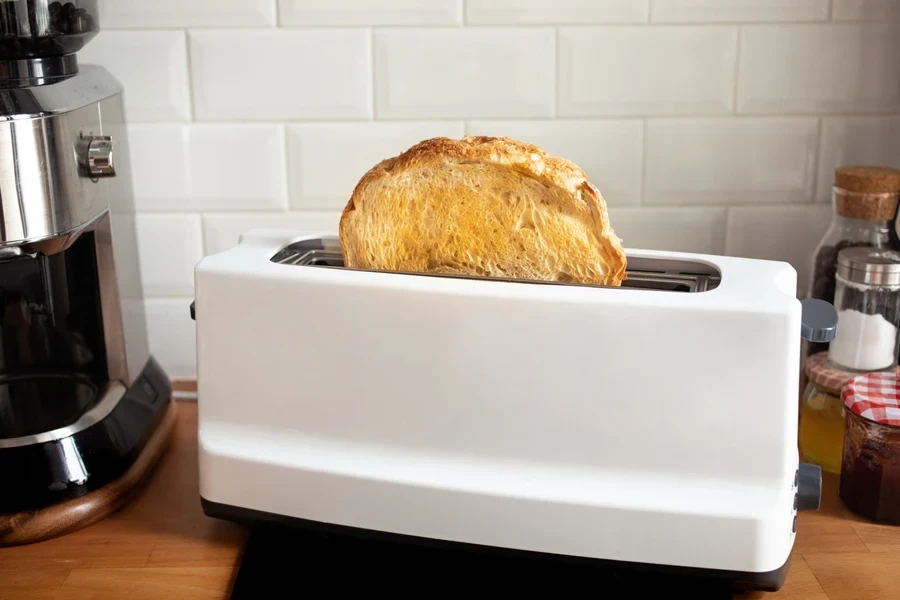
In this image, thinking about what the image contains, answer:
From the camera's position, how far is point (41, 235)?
0.66 m

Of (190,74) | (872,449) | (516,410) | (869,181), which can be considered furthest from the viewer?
(190,74)

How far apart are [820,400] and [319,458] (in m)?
0.47

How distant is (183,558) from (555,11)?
0.62 metres

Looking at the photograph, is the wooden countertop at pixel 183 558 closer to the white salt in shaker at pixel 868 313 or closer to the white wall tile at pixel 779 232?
the white salt in shaker at pixel 868 313

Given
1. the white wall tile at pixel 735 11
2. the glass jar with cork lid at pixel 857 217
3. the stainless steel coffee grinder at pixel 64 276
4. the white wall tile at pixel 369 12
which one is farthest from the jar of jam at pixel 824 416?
the stainless steel coffee grinder at pixel 64 276

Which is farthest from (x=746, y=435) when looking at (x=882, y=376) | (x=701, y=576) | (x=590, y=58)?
(x=590, y=58)

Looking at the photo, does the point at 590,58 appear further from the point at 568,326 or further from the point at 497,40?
the point at 568,326

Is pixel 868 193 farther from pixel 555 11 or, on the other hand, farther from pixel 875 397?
pixel 555 11

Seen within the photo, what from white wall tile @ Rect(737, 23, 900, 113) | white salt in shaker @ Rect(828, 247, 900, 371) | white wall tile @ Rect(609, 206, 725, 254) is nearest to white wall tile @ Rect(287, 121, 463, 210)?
white wall tile @ Rect(609, 206, 725, 254)

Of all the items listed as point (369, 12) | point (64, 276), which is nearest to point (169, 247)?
point (64, 276)

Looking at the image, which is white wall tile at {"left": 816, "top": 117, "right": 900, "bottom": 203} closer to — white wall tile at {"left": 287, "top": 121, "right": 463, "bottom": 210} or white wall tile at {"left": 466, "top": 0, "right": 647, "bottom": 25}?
white wall tile at {"left": 466, "top": 0, "right": 647, "bottom": 25}

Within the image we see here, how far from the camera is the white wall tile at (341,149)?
952 mm

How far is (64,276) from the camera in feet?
2.55

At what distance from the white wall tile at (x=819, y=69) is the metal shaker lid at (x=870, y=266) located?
0.62ft
